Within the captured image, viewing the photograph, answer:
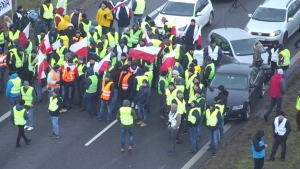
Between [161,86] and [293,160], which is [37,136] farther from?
[293,160]

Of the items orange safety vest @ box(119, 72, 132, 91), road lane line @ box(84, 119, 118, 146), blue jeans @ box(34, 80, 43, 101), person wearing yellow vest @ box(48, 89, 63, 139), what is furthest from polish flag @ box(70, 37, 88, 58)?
person wearing yellow vest @ box(48, 89, 63, 139)

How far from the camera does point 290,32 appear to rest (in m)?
36.3

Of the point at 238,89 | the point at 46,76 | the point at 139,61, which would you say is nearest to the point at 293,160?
the point at 238,89

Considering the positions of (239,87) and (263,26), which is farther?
(263,26)

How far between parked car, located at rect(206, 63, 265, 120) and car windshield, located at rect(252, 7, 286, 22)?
5.35 m

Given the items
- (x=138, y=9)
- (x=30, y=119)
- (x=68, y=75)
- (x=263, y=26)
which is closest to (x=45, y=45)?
(x=68, y=75)

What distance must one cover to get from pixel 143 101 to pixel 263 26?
929 centimetres

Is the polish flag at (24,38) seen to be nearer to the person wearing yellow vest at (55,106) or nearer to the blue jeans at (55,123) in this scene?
the person wearing yellow vest at (55,106)

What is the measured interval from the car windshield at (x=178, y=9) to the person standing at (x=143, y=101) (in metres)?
8.51

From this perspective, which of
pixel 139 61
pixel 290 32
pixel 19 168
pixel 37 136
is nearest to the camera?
pixel 19 168

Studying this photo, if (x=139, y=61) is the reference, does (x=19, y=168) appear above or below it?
below

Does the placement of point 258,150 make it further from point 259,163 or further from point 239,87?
point 239,87

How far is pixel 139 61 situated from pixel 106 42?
5.66 feet

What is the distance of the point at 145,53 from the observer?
3044 cm
